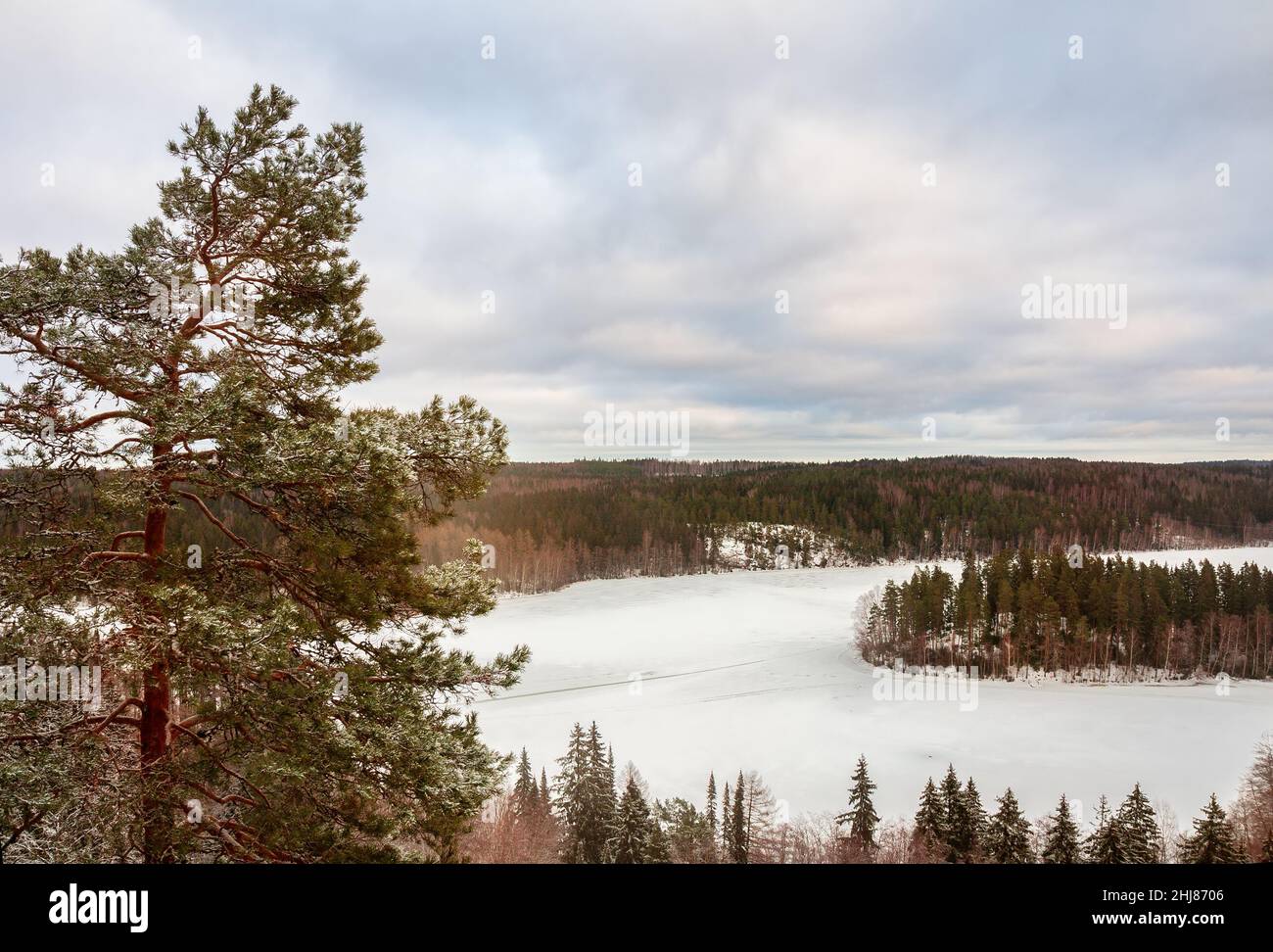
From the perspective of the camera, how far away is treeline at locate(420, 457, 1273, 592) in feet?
275

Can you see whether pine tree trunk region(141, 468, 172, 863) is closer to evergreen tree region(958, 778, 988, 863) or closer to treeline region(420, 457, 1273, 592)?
evergreen tree region(958, 778, 988, 863)

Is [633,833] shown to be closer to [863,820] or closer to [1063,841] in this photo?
[863,820]

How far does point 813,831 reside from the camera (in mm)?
20719

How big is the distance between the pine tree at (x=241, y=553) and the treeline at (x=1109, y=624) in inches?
1881

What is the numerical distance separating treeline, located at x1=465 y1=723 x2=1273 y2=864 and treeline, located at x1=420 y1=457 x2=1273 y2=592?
174ft

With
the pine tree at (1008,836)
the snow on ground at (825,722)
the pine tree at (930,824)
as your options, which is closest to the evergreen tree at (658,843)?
the snow on ground at (825,722)

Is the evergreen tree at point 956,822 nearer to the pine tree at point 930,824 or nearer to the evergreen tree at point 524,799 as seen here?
the pine tree at point 930,824

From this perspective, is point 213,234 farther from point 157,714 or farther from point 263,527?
point 157,714

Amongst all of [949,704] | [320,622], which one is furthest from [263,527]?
[949,704]

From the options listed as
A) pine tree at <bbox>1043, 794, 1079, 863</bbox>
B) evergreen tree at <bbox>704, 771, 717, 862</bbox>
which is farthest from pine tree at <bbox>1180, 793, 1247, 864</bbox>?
evergreen tree at <bbox>704, 771, 717, 862</bbox>

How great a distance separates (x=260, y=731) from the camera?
4.64 metres

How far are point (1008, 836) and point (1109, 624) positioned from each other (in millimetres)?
35989

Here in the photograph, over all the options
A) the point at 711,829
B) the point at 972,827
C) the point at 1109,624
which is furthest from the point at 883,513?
the point at 711,829

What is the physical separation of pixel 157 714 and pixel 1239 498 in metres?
148
